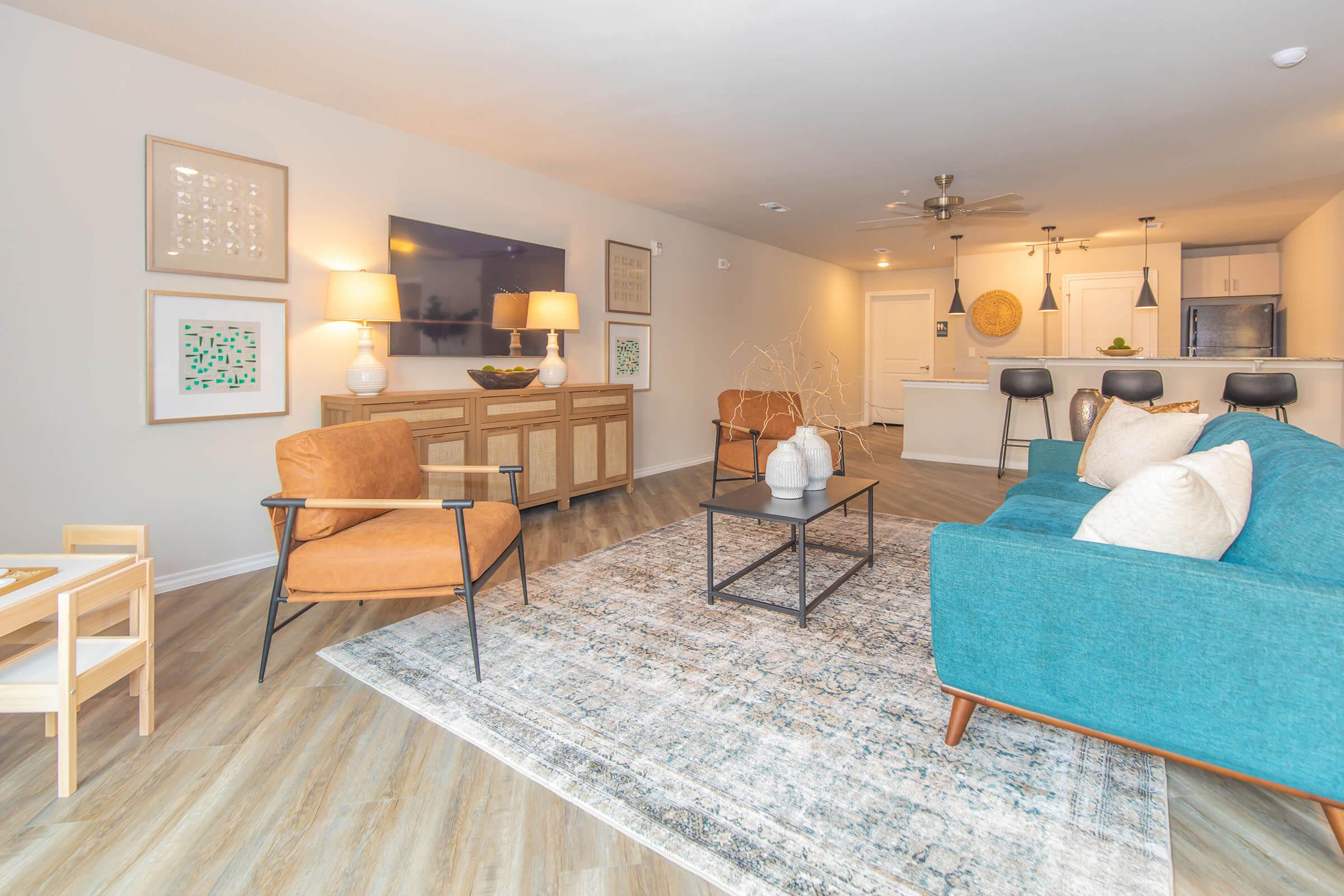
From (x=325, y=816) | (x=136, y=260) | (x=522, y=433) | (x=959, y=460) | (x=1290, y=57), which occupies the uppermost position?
(x=1290, y=57)

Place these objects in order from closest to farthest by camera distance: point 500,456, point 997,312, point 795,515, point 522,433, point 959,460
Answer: point 795,515 < point 500,456 < point 522,433 < point 959,460 < point 997,312

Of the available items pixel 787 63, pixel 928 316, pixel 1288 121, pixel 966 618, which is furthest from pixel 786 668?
pixel 928 316

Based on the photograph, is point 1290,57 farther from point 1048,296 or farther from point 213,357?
point 213,357

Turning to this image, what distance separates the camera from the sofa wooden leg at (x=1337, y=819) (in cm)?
134

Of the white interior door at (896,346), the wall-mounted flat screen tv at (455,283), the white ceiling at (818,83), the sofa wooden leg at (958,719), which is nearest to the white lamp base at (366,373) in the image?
the wall-mounted flat screen tv at (455,283)

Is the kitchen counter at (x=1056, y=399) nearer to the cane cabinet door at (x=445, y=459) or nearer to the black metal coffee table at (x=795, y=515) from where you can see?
the black metal coffee table at (x=795, y=515)

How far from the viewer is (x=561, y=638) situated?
258cm

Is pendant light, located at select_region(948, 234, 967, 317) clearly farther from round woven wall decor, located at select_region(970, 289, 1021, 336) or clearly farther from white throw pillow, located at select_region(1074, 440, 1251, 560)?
white throw pillow, located at select_region(1074, 440, 1251, 560)

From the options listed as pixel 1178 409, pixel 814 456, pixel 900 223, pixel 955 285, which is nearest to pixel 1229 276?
pixel 955 285

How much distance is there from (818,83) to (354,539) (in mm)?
3017

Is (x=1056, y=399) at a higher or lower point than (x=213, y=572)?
higher

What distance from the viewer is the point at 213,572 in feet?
10.9

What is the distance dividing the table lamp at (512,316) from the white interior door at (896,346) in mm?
6783

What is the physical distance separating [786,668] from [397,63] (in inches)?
125
